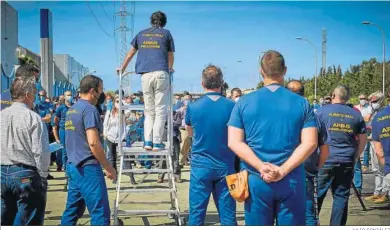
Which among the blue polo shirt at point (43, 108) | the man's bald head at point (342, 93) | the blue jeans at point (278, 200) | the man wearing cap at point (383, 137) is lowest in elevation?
the blue jeans at point (278, 200)

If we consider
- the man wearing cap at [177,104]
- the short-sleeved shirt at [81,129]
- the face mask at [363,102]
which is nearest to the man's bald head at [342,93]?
the short-sleeved shirt at [81,129]

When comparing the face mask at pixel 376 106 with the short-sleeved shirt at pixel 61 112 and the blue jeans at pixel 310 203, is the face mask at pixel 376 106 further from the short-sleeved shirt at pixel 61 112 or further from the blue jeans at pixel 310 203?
the short-sleeved shirt at pixel 61 112

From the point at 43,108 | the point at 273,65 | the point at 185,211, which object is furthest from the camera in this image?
the point at 43,108

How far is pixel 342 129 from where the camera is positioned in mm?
5379

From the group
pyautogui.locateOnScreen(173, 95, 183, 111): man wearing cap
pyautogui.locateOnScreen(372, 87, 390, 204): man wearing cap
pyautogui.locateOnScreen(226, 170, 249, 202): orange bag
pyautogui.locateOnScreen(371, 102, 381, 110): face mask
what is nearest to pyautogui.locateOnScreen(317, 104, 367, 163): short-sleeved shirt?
pyautogui.locateOnScreen(372, 87, 390, 204): man wearing cap

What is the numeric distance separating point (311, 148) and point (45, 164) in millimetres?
2056

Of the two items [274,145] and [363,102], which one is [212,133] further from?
[363,102]

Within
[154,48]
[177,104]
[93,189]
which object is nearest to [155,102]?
[154,48]

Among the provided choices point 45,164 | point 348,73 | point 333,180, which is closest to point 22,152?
point 45,164

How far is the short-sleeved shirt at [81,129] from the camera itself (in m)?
4.48

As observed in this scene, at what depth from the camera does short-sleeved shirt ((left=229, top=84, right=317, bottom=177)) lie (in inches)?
133

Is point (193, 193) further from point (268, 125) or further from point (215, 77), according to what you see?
point (268, 125)

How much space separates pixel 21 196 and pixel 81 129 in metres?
0.84

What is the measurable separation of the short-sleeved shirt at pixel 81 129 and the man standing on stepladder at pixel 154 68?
3.69 ft
